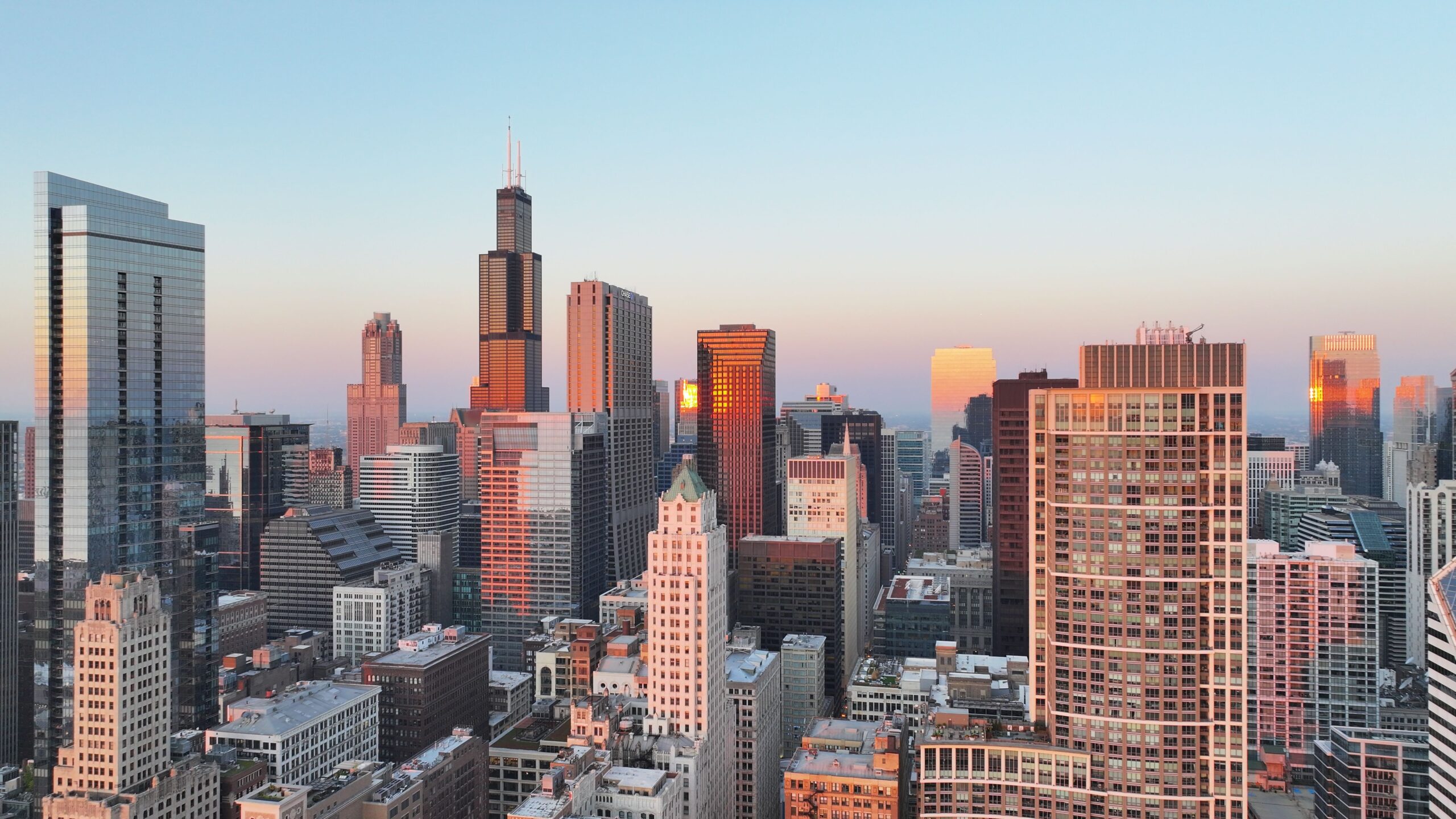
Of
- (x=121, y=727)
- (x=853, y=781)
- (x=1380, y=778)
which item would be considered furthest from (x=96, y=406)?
(x=1380, y=778)

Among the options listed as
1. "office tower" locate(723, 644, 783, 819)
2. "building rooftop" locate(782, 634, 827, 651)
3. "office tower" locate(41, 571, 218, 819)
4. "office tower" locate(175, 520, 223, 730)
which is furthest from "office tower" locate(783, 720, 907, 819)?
"office tower" locate(175, 520, 223, 730)

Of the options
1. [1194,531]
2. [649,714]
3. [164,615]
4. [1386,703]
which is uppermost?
[1194,531]

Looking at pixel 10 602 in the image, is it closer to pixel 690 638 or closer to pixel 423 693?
pixel 423 693

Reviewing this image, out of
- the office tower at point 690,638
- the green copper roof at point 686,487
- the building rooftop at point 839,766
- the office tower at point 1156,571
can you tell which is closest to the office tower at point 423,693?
the office tower at point 690,638

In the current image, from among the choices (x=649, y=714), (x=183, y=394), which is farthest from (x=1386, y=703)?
(x=183, y=394)

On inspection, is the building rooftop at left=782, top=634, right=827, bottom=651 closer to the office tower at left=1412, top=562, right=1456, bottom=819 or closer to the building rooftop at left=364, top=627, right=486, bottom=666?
the building rooftop at left=364, top=627, right=486, bottom=666

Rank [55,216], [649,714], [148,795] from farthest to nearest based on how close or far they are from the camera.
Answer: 1. [55,216]
2. [649,714]
3. [148,795]

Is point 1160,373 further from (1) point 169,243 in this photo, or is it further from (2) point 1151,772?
(1) point 169,243
